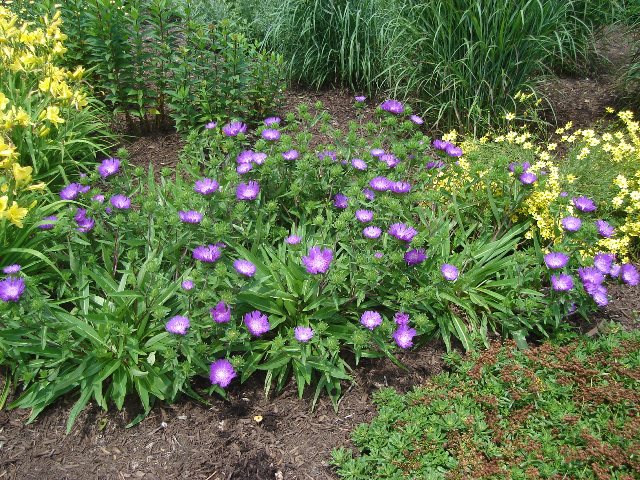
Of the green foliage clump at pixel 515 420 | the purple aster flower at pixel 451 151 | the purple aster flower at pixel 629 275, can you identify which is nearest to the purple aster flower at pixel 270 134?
the purple aster flower at pixel 451 151

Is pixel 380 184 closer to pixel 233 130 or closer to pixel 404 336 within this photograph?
pixel 404 336

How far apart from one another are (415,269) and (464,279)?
0.26 metres

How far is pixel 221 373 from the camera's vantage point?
242cm

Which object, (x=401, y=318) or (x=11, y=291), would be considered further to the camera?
(x=401, y=318)

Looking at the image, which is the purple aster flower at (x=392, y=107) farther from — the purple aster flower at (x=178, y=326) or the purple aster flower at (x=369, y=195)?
the purple aster flower at (x=178, y=326)

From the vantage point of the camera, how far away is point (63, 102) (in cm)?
363

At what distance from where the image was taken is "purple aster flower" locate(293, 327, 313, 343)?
2.45m

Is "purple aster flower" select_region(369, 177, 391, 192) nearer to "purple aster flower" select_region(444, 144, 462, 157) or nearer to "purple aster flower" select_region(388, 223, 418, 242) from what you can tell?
"purple aster flower" select_region(388, 223, 418, 242)

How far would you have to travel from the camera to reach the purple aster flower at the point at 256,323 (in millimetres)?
2488

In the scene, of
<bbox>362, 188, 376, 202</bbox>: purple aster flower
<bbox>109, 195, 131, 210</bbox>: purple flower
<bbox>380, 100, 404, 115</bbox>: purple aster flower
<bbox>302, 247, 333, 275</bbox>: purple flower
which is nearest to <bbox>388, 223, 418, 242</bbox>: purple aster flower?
<bbox>362, 188, 376, 202</bbox>: purple aster flower

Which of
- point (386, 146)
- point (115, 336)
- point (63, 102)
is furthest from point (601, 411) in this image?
point (63, 102)

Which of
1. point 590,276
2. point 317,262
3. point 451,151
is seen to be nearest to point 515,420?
point 590,276

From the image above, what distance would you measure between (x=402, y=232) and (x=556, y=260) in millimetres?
779

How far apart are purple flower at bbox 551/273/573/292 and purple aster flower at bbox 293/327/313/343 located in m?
1.20
